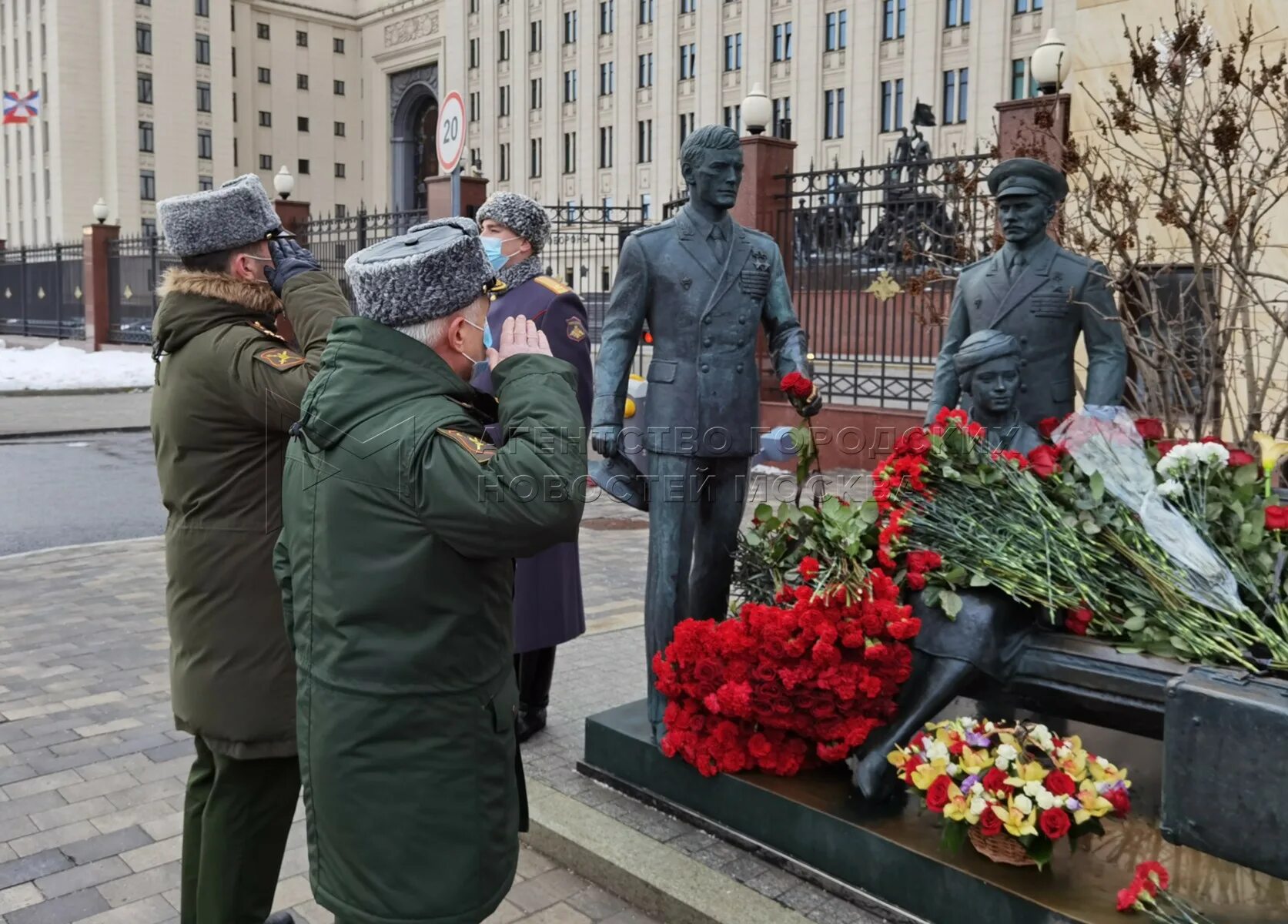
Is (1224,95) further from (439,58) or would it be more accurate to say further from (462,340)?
(439,58)

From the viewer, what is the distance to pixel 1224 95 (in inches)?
250

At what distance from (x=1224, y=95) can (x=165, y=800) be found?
6.24 metres

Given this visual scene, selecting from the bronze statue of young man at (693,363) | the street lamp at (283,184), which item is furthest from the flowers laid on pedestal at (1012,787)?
the street lamp at (283,184)

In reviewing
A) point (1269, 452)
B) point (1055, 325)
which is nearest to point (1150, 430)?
point (1055, 325)

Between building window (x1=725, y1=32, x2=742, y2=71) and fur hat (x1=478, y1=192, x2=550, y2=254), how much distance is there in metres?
45.4

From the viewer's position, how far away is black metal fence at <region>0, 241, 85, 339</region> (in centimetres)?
2916

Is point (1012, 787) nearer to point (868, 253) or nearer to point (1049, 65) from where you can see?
point (1049, 65)

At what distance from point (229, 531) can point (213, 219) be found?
75 centimetres

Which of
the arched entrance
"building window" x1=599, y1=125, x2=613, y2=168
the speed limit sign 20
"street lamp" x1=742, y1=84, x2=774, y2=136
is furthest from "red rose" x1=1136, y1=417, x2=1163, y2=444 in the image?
the arched entrance

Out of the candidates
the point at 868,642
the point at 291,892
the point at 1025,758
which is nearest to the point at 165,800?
the point at 291,892

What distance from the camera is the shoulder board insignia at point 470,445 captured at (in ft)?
6.57

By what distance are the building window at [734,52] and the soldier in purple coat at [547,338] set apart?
45453 millimetres

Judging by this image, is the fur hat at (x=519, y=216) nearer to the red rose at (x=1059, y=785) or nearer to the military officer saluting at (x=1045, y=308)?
the military officer saluting at (x=1045, y=308)

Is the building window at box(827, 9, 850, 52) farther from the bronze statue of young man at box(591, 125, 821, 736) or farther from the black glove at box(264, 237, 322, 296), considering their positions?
the black glove at box(264, 237, 322, 296)
